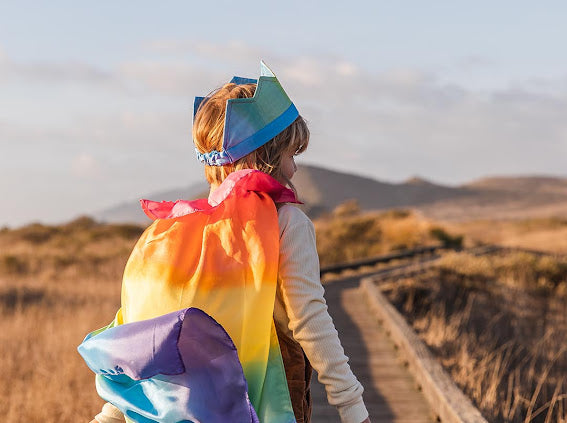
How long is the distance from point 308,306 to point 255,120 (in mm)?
552

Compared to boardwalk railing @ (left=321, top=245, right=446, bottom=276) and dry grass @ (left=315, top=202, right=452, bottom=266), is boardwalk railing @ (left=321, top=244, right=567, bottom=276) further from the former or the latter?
dry grass @ (left=315, top=202, right=452, bottom=266)

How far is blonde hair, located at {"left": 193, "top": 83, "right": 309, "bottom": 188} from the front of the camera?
2.01m

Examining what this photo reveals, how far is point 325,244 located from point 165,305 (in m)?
17.2

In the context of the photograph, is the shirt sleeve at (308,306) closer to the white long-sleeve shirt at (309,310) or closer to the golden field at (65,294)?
the white long-sleeve shirt at (309,310)

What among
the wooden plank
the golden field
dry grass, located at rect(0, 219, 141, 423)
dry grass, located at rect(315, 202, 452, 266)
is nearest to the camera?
the wooden plank

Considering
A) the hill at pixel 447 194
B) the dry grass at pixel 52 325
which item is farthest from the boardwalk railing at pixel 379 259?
the hill at pixel 447 194

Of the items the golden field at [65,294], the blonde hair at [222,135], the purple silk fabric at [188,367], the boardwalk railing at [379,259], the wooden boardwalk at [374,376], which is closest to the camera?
the purple silk fabric at [188,367]

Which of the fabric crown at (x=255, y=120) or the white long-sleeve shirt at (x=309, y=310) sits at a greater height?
the fabric crown at (x=255, y=120)

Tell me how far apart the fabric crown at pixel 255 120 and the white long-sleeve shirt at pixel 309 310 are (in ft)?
0.75

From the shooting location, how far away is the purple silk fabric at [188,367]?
5.63 ft

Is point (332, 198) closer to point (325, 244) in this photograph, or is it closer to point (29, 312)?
point (325, 244)

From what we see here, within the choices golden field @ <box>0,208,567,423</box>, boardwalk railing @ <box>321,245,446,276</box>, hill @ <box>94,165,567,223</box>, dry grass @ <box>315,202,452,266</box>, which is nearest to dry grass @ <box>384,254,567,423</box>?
boardwalk railing @ <box>321,245,446,276</box>

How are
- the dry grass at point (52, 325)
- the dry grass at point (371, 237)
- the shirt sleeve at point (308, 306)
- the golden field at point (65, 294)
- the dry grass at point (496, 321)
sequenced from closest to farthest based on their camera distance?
1. the shirt sleeve at point (308, 306)
2. the dry grass at point (52, 325)
3. the golden field at point (65, 294)
4. the dry grass at point (496, 321)
5. the dry grass at point (371, 237)

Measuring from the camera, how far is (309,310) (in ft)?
6.12
